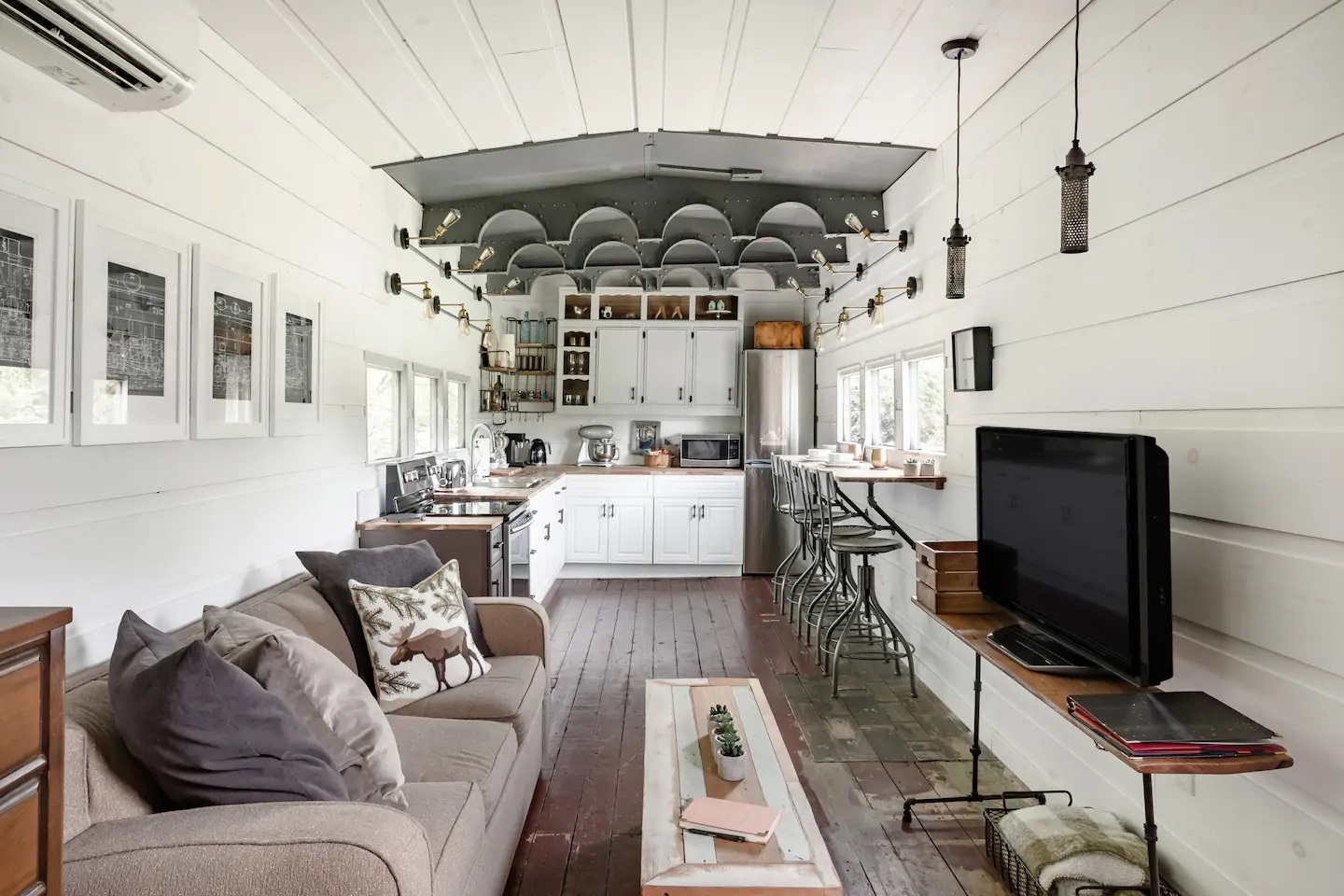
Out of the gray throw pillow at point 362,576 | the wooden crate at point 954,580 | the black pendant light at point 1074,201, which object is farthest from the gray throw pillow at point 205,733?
the black pendant light at point 1074,201

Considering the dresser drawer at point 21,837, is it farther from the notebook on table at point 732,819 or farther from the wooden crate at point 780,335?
the wooden crate at point 780,335

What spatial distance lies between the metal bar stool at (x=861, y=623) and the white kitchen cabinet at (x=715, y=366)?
2.41 m

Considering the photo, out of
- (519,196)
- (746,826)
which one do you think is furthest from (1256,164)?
(519,196)

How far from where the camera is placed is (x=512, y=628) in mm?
2693

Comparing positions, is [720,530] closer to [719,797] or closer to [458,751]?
[458,751]

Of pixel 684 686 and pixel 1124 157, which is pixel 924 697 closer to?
pixel 684 686

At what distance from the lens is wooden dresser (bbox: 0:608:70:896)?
3.05ft

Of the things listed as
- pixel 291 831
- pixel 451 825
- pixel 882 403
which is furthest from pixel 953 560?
pixel 882 403

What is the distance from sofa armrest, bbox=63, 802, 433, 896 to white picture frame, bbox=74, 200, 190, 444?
1.01 meters

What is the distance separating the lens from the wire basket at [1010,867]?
1.88 metres

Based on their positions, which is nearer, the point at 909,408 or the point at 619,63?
the point at 619,63

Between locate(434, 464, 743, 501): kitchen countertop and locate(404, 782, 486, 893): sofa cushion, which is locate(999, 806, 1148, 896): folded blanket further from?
locate(434, 464, 743, 501): kitchen countertop

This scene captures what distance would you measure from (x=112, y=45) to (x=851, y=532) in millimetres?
3731

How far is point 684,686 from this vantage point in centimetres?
244
